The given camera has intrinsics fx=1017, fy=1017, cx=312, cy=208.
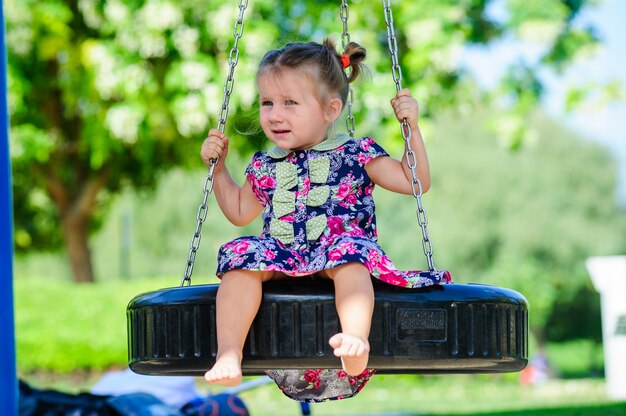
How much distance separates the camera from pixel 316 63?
3.18 meters

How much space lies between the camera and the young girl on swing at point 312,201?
2.86m

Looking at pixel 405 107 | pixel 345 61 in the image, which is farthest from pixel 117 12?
pixel 405 107

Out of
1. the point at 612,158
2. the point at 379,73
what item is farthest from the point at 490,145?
the point at 379,73

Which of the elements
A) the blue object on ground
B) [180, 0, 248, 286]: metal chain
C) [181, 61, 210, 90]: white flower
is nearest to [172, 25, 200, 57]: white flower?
[181, 61, 210, 90]: white flower

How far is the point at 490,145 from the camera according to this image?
25406 mm

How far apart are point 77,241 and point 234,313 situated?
12.8 metres

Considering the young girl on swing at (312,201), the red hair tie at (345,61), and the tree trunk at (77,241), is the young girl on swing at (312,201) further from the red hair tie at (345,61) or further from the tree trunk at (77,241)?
the tree trunk at (77,241)

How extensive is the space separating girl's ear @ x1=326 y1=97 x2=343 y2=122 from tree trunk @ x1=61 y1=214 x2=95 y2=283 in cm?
1252

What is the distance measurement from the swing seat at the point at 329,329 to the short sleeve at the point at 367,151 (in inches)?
19.0

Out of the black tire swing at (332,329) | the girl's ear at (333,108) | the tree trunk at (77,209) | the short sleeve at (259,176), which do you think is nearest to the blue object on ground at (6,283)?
the black tire swing at (332,329)

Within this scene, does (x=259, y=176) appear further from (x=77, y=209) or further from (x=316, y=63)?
(x=77, y=209)

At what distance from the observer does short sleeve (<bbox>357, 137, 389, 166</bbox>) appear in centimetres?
323

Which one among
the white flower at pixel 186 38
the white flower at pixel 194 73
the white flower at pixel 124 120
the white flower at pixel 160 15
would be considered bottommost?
the white flower at pixel 124 120

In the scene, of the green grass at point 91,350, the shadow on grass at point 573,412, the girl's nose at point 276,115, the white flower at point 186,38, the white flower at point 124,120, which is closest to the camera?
the girl's nose at point 276,115
